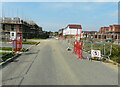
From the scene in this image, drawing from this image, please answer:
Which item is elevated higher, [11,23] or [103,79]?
[11,23]

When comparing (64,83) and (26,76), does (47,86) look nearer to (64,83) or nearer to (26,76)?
(64,83)

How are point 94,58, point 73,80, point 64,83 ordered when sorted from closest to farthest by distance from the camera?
point 64,83 < point 73,80 < point 94,58

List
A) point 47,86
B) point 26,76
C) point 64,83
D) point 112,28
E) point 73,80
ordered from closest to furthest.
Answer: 1. point 47,86
2. point 64,83
3. point 73,80
4. point 26,76
5. point 112,28

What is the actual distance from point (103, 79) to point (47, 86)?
312cm

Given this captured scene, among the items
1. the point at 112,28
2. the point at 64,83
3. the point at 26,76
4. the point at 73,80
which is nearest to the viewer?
the point at 64,83

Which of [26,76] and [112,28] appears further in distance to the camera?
[112,28]

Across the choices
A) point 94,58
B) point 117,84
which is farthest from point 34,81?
point 94,58

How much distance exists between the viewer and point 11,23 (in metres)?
42.6

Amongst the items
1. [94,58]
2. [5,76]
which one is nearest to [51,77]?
[5,76]

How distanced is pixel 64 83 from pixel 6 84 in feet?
8.93

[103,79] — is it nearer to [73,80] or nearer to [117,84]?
[117,84]

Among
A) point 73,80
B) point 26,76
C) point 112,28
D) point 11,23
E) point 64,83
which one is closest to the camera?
point 64,83

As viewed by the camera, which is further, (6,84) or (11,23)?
(11,23)

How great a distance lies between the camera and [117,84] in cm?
539
